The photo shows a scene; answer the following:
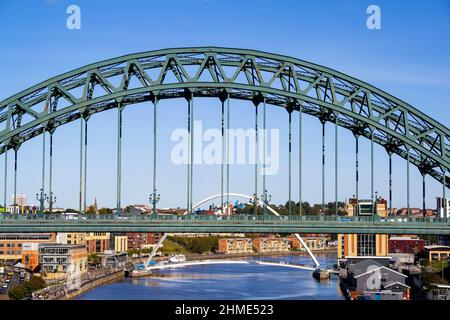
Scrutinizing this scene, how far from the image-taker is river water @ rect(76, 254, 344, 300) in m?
59.3

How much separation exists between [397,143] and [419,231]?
20.7ft

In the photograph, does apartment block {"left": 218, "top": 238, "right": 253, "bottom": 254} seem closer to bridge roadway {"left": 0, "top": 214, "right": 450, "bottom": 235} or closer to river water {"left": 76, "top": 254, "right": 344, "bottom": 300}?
river water {"left": 76, "top": 254, "right": 344, "bottom": 300}

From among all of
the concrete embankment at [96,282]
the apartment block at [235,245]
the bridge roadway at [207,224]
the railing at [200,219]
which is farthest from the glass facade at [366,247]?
the apartment block at [235,245]

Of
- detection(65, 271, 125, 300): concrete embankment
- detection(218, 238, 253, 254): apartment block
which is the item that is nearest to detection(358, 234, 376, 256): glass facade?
detection(65, 271, 125, 300): concrete embankment

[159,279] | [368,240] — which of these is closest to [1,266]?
[159,279]

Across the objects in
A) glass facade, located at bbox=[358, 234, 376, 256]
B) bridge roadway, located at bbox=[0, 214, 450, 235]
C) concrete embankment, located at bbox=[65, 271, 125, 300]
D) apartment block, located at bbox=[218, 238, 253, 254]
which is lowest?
concrete embankment, located at bbox=[65, 271, 125, 300]

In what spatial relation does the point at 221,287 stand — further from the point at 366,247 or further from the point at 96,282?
the point at 366,247

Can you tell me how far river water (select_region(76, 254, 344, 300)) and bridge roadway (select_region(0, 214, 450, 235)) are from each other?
1780 centimetres

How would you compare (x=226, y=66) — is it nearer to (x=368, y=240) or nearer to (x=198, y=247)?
(x=368, y=240)

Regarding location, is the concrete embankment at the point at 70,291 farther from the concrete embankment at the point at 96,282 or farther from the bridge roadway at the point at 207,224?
the bridge roadway at the point at 207,224

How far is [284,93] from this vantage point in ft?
133

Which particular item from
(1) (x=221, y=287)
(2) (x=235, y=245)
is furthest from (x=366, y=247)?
(2) (x=235, y=245)

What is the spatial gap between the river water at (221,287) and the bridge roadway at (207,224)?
58.4ft

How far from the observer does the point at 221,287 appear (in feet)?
224
